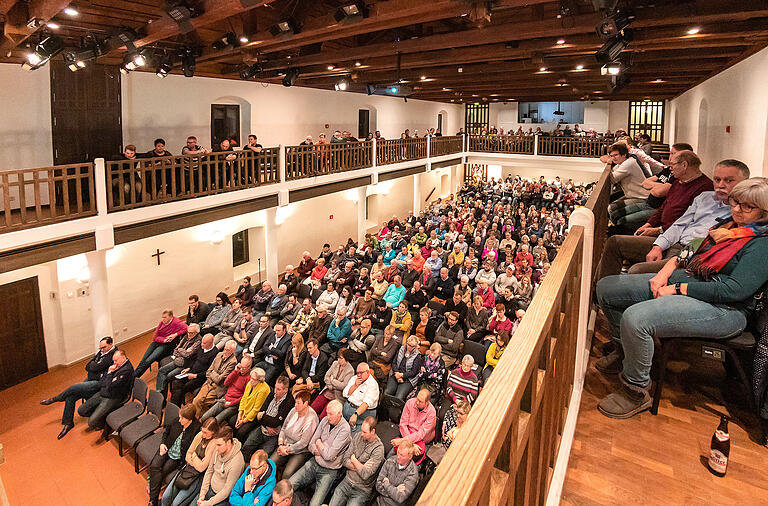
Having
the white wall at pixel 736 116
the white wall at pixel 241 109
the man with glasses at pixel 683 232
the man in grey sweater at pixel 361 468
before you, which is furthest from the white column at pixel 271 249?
the man with glasses at pixel 683 232

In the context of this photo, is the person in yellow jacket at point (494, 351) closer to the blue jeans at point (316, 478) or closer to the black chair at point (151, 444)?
the blue jeans at point (316, 478)

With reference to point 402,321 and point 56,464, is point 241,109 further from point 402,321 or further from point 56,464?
point 56,464

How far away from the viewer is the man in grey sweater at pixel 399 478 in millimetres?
5453

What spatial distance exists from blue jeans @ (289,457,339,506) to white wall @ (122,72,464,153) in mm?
9404

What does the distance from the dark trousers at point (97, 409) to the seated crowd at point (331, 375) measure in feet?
0.07

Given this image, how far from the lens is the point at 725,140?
8680mm

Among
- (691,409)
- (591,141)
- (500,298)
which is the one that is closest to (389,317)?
(500,298)

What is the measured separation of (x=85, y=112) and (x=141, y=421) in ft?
23.4

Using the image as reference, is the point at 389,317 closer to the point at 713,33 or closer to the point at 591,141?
the point at 713,33

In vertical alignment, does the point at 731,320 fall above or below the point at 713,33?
below

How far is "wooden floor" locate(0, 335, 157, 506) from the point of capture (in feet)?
23.1

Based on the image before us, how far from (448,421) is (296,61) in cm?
820

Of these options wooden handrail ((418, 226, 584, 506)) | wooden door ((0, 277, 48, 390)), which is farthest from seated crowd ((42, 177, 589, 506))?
wooden door ((0, 277, 48, 390))

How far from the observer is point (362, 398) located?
692 centimetres
